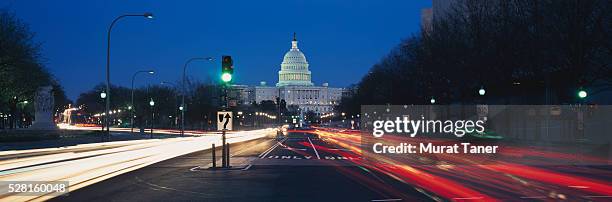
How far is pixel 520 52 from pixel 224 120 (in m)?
27.8

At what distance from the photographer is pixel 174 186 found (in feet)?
60.2

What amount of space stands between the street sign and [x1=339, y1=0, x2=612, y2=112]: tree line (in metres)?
24.2

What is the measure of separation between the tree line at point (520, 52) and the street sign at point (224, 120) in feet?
79.3

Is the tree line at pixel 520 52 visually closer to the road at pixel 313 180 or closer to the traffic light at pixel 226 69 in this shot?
the road at pixel 313 180

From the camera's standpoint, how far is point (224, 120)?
81.7 ft

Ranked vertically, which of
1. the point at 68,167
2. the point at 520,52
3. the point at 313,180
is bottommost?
the point at 313,180

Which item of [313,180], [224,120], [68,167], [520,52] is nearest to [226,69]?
[224,120]

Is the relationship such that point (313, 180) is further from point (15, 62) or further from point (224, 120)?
point (15, 62)

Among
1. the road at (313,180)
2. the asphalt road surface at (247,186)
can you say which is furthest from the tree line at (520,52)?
the asphalt road surface at (247,186)

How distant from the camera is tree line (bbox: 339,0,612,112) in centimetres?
4125

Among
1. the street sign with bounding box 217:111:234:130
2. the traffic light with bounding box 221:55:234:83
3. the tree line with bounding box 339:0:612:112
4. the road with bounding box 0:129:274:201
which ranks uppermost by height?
the tree line with bounding box 339:0:612:112

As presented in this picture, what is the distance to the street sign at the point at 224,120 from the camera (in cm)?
2483

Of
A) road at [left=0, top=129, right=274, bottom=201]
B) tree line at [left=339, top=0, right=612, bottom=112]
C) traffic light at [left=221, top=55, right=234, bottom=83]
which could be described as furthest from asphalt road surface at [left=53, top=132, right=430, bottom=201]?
tree line at [left=339, top=0, right=612, bottom=112]

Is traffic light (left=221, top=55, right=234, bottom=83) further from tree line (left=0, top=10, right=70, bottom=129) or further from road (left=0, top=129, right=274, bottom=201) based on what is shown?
tree line (left=0, top=10, right=70, bottom=129)
